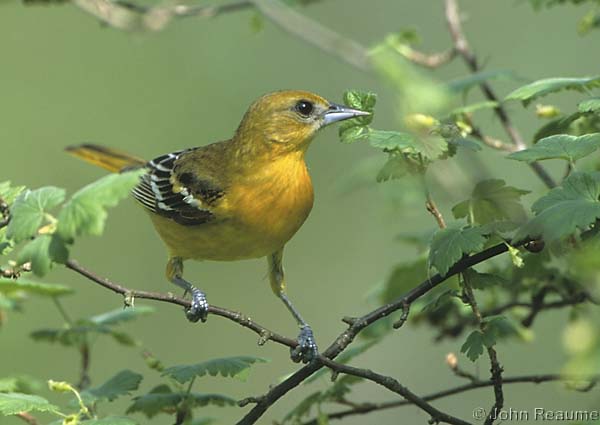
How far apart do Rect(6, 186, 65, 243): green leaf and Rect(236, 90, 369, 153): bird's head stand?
182 cm

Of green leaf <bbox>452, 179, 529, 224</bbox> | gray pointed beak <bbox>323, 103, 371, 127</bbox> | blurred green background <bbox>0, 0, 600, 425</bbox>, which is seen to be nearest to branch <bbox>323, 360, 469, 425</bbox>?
green leaf <bbox>452, 179, 529, 224</bbox>

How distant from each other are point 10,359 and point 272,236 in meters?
4.07

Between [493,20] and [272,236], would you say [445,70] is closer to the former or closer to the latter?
[493,20]

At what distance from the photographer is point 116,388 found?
252 cm

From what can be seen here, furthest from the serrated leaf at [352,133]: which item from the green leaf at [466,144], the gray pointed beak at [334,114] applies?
the gray pointed beak at [334,114]

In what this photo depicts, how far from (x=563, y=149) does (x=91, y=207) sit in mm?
1025

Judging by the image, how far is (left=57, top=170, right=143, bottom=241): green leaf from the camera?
1786mm

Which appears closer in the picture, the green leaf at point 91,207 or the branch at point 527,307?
the green leaf at point 91,207

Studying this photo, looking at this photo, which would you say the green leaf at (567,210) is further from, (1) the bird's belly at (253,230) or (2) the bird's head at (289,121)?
(2) the bird's head at (289,121)

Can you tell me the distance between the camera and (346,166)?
7.71 metres

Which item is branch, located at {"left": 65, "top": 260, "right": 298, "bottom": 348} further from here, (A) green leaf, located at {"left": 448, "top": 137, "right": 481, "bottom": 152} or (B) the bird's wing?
(B) the bird's wing

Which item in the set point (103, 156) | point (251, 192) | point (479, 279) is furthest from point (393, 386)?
point (103, 156)

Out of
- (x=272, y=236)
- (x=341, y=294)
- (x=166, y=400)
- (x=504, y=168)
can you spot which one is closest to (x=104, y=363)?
(x=341, y=294)

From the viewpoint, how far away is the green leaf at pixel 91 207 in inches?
70.3
